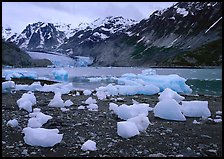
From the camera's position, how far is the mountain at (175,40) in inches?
4192

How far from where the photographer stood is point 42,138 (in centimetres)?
A: 611

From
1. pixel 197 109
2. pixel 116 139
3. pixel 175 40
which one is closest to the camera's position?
pixel 116 139

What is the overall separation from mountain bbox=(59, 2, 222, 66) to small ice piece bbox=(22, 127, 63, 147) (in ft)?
318

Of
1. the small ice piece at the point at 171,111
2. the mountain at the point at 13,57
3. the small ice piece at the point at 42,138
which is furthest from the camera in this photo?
the mountain at the point at 13,57

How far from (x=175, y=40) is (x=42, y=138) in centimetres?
14397

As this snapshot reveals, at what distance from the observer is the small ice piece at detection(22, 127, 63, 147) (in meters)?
6.09

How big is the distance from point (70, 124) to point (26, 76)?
29.6 meters

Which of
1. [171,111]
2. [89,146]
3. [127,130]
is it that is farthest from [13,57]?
[89,146]

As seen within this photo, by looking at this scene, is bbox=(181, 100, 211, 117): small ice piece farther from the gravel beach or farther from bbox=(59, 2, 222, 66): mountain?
bbox=(59, 2, 222, 66): mountain

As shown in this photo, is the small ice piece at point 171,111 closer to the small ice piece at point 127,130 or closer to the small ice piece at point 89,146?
the small ice piece at point 127,130

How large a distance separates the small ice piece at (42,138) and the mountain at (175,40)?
97011 mm

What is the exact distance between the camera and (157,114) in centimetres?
946

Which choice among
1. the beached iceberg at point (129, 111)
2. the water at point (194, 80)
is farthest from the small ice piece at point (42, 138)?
the water at point (194, 80)

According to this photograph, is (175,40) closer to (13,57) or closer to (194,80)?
(13,57)
